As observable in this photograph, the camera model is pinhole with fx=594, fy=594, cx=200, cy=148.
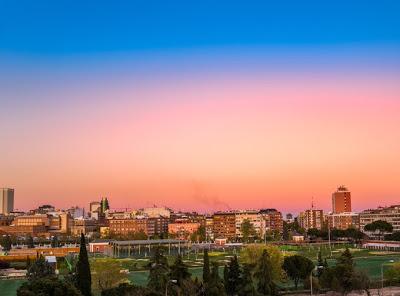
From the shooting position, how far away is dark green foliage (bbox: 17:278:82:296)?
1006 inches

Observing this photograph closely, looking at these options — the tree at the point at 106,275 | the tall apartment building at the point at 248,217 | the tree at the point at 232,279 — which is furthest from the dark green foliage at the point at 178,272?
the tall apartment building at the point at 248,217

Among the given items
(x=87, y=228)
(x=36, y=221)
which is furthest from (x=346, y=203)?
(x=36, y=221)

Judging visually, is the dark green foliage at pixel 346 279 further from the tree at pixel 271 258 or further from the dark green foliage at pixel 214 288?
the dark green foliage at pixel 214 288

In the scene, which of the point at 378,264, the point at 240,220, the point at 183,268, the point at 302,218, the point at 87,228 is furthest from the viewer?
the point at 302,218

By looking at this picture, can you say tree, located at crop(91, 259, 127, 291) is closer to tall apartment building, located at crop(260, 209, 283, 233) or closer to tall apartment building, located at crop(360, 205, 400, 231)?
tall apartment building, located at crop(360, 205, 400, 231)

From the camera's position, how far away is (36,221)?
164750mm

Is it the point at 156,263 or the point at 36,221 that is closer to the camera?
the point at 156,263

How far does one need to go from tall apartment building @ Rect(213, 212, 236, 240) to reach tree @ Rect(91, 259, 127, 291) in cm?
11601

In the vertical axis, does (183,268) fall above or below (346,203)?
below

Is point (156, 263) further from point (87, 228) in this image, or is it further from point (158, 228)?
point (87, 228)

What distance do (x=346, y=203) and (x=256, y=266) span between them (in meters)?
169

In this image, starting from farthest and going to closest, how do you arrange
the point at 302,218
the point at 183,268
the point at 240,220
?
the point at 302,218 → the point at 240,220 → the point at 183,268

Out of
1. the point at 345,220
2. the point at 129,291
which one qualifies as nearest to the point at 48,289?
the point at 129,291

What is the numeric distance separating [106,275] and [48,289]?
15641 mm
